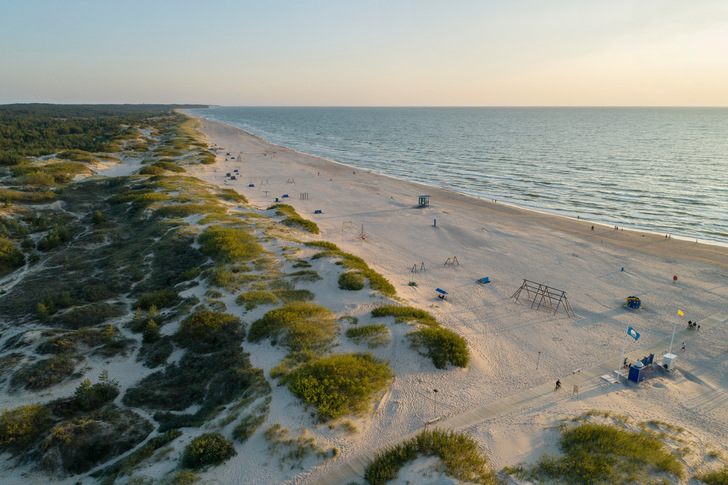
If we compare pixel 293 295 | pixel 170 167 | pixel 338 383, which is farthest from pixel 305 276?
pixel 170 167

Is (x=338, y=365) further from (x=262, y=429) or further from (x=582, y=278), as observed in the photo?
(x=582, y=278)

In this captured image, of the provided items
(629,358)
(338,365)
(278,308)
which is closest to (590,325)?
(629,358)

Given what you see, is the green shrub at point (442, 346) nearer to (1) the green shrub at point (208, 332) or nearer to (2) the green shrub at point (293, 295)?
(2) the green shrub at point (293, 295)

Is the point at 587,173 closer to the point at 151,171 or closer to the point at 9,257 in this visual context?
the point at 151,171

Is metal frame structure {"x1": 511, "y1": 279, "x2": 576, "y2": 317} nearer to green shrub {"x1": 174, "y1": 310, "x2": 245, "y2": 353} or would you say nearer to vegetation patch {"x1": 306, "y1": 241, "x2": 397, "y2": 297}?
vegetation patch {"x1": 306, "y1": 241, "x2": 397, "y2": 297}

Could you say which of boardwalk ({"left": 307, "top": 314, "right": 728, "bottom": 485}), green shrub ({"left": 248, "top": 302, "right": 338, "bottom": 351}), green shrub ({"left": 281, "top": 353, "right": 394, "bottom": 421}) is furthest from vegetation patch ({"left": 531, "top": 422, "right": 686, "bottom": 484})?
green shrub ({"left": 248, "top": 302, "right": 338, "bottom": 351})

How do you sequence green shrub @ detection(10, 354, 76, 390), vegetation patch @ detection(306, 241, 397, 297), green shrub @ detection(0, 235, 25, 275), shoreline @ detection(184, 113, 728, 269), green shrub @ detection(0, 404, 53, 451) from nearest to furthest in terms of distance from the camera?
green shrub @ detection(0, 404, 53, 451) → green shrub @ detection(10, 354, 76, 390) → vegetation patch @ detection(306, 241, 397, 297) → green shrub @ detection(0, 235, 25, 275) → shoreline @ detection(184, 113, 728, 269)

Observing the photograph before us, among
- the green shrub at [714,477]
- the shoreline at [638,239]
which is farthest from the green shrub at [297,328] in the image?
the shoreline at [638,239]
